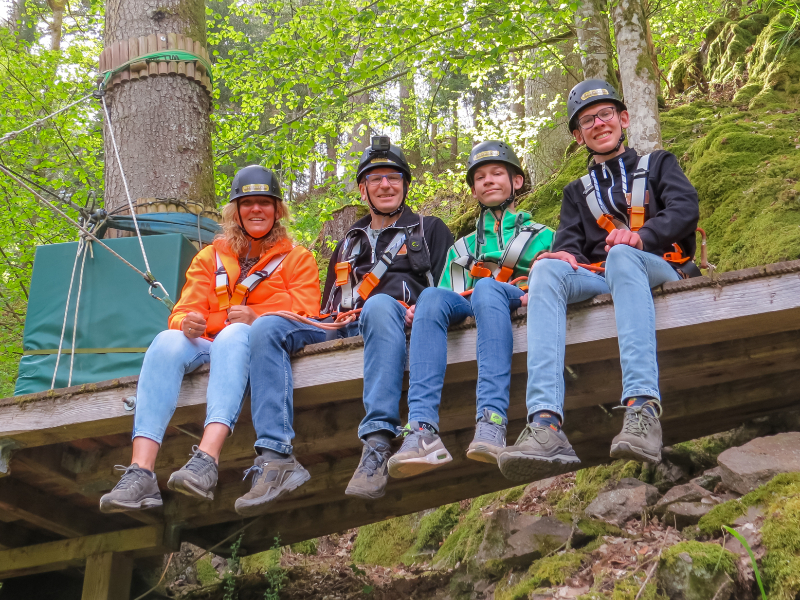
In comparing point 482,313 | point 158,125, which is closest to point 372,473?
point 482,313

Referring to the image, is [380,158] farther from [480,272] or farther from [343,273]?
[480,272]

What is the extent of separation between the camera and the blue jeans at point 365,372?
3.28 m

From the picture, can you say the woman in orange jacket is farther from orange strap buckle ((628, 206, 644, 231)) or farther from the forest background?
the forest background

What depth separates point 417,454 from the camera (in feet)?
9.86

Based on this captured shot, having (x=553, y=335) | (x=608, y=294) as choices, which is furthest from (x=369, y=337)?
(x=608, y=294)

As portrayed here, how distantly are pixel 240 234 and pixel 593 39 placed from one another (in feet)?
19.5

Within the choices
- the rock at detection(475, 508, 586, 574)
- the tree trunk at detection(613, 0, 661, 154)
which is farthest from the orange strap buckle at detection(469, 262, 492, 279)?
the tree trunk at detection(613, 0, 661, 154)

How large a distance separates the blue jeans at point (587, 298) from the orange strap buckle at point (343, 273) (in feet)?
4.26

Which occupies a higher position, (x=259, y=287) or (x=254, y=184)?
(x=254, y=184)

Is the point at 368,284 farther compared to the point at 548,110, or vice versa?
the point at 548,110

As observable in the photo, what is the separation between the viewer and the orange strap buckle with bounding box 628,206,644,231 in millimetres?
3783

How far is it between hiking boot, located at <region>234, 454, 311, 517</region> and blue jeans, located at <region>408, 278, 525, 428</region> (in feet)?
2.03

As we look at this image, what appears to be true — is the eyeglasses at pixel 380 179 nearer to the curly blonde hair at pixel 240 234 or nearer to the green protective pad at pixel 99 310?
the curly blonde hair at pixel 240 234

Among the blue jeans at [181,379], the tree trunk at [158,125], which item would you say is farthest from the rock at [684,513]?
the tree trunk at [158,125]
